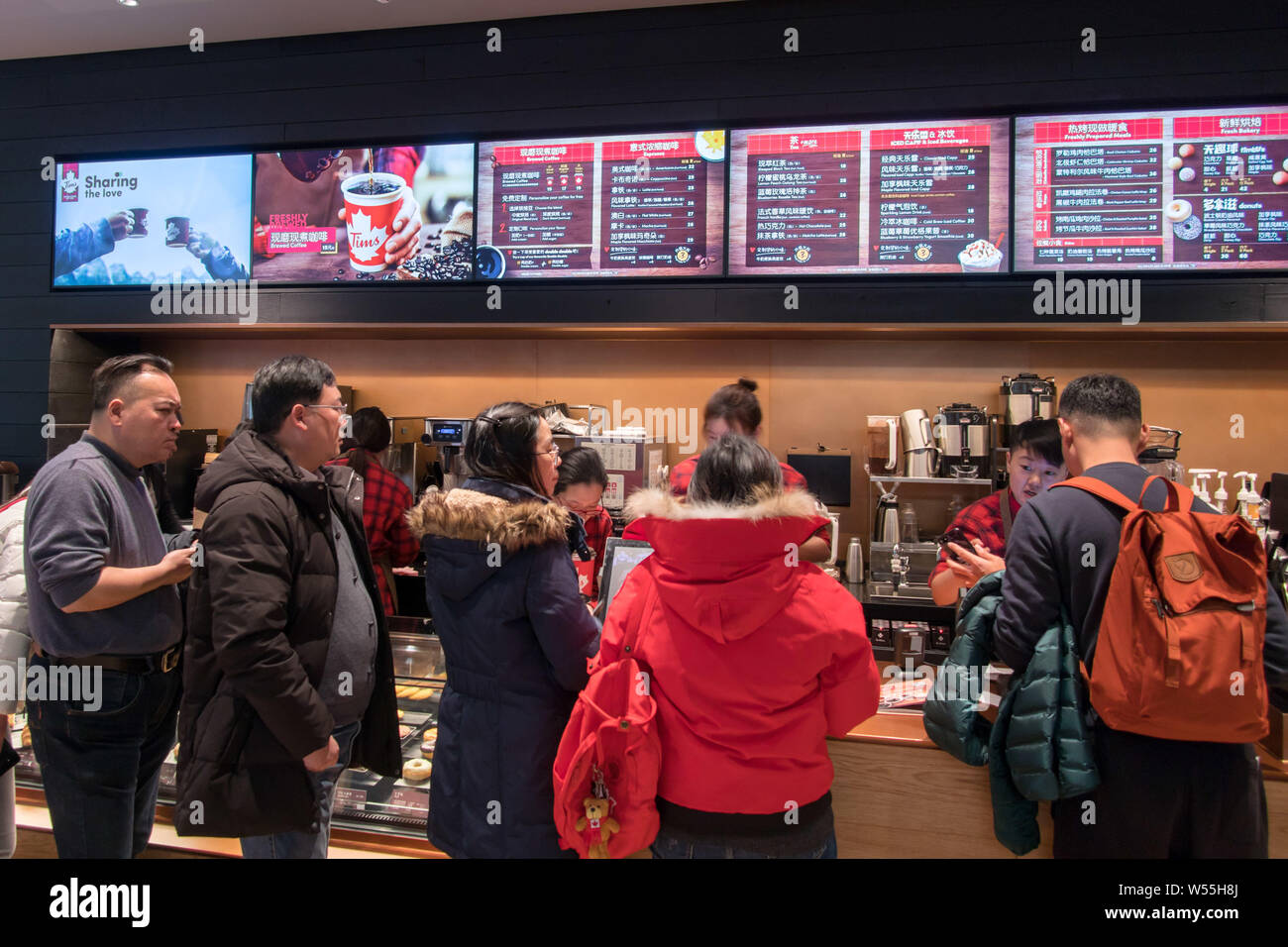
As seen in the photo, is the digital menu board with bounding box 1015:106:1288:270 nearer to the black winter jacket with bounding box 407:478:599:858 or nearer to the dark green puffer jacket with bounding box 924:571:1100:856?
the dark green puffer jacket with bounding box 924:571:1100:856

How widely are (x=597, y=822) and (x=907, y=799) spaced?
1.02 m

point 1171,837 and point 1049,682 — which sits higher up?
point 1049,682

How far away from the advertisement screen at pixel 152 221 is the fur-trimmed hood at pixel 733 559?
157 inches

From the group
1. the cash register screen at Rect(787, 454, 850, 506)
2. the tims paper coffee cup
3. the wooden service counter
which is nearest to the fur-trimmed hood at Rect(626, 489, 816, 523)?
the wooden service counter

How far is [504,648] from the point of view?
159 cm

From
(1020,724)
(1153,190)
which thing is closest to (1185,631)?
(1020,724)

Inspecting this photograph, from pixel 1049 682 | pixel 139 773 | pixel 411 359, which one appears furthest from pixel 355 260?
pixel 1049 682

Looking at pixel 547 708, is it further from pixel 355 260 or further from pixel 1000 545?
pixel 355 260

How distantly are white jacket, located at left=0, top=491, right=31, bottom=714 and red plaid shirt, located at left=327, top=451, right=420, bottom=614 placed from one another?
150 cm

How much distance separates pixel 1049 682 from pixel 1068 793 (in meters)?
0.23

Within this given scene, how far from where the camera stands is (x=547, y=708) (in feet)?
5.32

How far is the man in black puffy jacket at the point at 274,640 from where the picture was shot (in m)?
1.48

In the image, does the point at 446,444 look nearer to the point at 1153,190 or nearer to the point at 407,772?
the point at 407,772

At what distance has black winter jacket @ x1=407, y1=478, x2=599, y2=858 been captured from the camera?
156 centimetres
